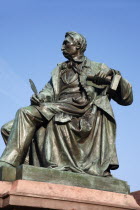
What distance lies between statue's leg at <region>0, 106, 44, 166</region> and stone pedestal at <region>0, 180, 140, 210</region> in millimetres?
594

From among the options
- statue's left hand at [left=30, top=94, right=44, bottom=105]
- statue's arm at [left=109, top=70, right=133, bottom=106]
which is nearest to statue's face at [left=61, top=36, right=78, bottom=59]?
statue's arm at [left=109, top=70, right=133, bottom=106]

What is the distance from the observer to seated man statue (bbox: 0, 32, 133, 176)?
7.52 metres

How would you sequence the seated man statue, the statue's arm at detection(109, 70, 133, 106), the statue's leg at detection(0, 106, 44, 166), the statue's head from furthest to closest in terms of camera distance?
the statue's head < the statue's arm at detection(109, 70, 133, 106) < the seated man statue < the statue's leg at detection(0, 106, 44, 166)

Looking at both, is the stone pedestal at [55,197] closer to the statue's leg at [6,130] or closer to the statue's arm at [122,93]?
the statue's leg at [6,130]

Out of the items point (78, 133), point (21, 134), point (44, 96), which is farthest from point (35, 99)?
point (78, 133)

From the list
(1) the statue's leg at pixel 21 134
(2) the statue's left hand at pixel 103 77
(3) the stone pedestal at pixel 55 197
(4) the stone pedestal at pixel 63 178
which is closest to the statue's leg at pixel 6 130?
(1) the statue's leg at pixel 21 134

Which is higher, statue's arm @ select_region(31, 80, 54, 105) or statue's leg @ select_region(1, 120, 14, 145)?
statue's arm @ select_region(31, 80, 54, 105)

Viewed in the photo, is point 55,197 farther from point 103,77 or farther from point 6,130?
point 103,77

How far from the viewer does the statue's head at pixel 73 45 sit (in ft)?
Answer: 28.9

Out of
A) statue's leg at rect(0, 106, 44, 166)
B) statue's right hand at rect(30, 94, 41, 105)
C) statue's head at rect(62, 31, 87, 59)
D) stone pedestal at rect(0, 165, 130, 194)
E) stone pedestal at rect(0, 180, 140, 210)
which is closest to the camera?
stone pedestal at rect(0, 180, 140, 210)

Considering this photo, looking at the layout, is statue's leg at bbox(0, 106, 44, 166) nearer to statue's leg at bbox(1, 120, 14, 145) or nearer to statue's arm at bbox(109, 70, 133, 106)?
statue's leg at bbox(1, 120, 14, 145)

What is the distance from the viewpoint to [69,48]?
28.9 feet

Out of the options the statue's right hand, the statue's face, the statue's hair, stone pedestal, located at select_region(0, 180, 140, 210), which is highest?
the statue's hair

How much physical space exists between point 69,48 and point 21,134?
→ 220 centimetres
